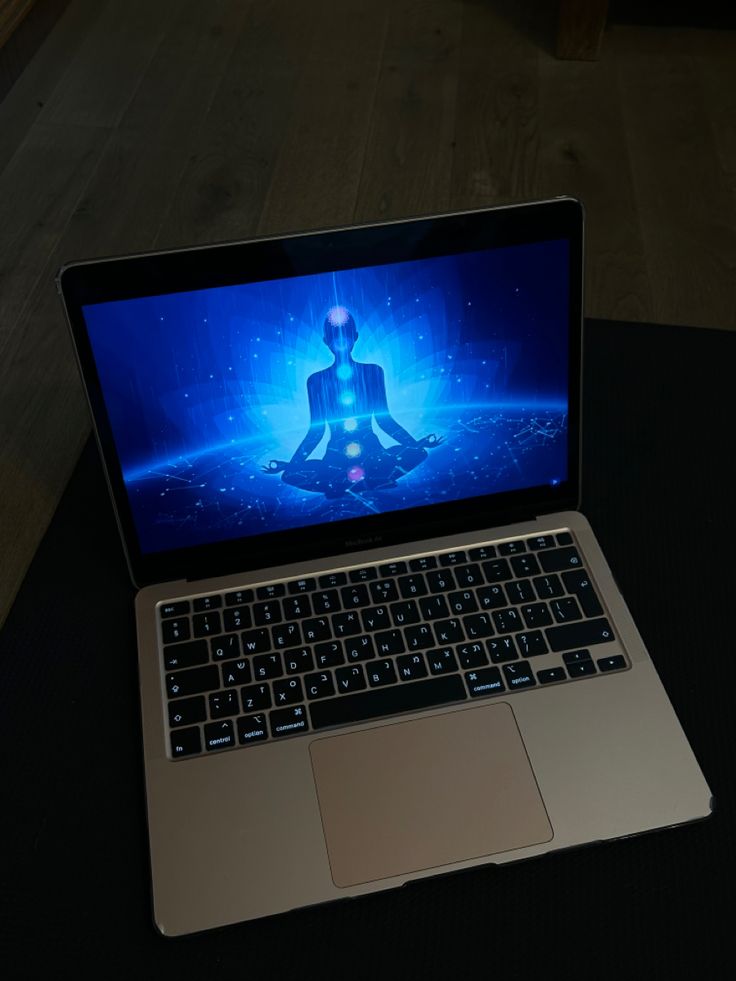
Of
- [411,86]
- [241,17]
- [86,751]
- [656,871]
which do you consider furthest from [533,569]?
[241,17]

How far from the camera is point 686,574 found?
0.73 m

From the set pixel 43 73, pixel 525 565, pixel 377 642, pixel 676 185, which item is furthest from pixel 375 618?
pixel 43 73

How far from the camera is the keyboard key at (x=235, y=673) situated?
631 mm

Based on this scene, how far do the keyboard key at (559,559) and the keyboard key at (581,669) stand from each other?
0.07 meters

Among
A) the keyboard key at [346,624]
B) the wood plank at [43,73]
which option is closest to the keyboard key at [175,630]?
the keyboard key at [346,624]

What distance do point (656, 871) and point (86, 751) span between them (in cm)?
38

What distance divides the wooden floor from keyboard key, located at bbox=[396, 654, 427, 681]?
0.36 meters

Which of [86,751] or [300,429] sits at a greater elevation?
[300,429]

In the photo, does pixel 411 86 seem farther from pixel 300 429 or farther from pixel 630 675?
pixel 630 675

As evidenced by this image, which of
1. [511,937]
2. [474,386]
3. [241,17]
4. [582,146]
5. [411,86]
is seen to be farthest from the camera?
[241,17]

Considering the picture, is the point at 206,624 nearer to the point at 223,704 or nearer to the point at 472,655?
the point at 223,704

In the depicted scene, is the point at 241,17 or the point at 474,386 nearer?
the point at 474,386

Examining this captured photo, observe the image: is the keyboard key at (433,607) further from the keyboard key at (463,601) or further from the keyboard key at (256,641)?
the keyboard key at (256,641)

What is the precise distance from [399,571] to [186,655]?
16cm
